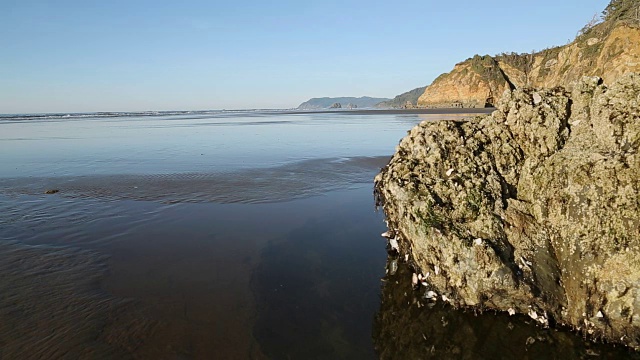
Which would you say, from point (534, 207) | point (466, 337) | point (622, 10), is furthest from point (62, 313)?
point (622, 10)

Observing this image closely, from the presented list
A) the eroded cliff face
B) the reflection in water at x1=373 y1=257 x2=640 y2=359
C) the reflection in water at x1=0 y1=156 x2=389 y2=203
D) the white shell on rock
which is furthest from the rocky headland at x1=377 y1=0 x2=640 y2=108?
the reflection in water at x1=373 y1=257 x2=640 y2=359

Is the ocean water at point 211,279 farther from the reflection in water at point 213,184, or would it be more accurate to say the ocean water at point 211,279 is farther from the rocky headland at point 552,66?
the rocky headland at point 552,66

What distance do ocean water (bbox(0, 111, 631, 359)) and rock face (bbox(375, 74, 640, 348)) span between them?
51 centimetres

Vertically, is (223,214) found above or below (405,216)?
below

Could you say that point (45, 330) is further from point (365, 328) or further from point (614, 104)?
point (614, 104)

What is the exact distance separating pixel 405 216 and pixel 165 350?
15.4 feet

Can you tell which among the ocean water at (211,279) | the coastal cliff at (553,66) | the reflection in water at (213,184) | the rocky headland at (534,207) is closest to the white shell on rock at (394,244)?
the rocky headland at (534,207)

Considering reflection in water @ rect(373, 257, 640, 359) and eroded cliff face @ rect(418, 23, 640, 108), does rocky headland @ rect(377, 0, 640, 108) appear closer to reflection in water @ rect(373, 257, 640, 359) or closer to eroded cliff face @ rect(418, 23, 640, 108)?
eroded cliff face @ rect(418, 23, 640, 108)

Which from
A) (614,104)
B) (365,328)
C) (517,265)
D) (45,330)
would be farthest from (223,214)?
(614,104)

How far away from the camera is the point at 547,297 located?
18.8 ft

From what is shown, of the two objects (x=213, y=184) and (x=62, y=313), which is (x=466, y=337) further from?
(x=213, y=184)

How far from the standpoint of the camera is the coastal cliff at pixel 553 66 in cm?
5459

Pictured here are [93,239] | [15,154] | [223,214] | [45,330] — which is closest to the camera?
[45,330]

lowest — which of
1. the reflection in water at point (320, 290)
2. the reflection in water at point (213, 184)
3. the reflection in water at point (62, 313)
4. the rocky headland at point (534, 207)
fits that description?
the reflection in water at point (320, 290)
